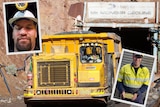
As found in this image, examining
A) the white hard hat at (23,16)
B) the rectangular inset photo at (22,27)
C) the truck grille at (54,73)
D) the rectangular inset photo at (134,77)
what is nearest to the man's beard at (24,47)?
the rectangular inset photo at (22,27)

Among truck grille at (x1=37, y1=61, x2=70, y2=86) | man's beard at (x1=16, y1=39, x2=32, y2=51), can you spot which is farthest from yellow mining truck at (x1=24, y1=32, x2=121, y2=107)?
man's beard at (x1=16, y1=39, x2=32, y2=51)

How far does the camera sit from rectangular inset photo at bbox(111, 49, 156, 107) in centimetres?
468

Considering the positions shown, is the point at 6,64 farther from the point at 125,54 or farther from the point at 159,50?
the point at 125,54

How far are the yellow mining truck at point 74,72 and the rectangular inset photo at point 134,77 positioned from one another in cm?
732

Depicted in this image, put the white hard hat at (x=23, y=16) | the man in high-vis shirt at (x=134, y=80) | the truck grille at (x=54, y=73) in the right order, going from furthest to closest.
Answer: the truck grille at (x=54, y=73) → the white hard hat at (x=23, y=16) → the man in high-vis shirt at (x=134, y=80)

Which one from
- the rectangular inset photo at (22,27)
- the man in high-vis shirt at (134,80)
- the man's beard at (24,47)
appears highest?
the rectangular inset photo at (22,27)

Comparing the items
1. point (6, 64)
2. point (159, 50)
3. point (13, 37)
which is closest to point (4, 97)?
point (6, 64)

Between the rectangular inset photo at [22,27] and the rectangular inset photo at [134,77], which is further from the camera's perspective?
the rectangular inset photo at [22,27]

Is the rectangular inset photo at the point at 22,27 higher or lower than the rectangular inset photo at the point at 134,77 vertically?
higher

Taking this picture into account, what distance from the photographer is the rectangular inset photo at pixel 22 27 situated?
5250 mm

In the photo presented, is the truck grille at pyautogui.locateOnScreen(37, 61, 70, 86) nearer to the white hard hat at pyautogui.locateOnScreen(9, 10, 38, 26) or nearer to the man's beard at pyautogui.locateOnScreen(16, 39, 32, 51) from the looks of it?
the man's beard at pyautogui.locateOnScreen(16, 39, 32, 51)

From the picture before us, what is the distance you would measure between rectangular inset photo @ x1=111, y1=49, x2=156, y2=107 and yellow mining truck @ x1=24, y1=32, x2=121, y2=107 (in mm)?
7324

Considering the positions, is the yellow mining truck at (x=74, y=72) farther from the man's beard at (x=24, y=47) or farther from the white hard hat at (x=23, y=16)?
the white hard hat at (x=23, y=16)

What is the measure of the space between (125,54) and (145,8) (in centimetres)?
1809
